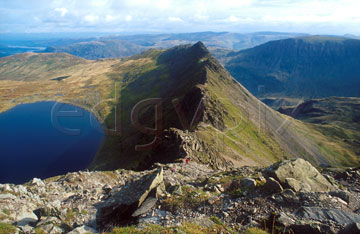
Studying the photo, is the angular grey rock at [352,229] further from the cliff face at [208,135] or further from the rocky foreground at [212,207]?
the cliff face at [208,135]

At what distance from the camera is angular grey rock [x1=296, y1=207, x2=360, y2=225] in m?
14.3

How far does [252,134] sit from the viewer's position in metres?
94.8

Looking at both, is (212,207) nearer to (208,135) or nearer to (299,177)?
(299,177)

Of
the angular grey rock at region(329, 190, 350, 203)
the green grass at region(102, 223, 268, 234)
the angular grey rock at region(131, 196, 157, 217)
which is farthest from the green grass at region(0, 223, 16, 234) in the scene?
the angular grey rock at region(329, 190, 350, 203)

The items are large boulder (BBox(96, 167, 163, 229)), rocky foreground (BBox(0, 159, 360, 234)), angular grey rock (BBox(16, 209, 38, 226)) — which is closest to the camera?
rocky foreground (BBox(0, 159, 360, 234))

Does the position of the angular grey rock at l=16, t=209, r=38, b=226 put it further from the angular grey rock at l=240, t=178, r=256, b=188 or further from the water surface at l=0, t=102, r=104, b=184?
the water surface at l=0, t=102, r=104, b=184

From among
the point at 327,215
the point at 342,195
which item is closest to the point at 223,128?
the point at 342,195

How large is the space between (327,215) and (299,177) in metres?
5.66

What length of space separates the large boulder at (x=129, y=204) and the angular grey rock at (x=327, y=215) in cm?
1117

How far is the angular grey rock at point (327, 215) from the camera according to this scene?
1430 cm

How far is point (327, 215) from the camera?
48.0 feet

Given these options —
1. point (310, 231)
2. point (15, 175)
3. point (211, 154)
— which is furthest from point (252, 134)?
point (15, 175)

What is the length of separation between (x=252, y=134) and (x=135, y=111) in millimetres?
75954

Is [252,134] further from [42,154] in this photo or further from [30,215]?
[42,154]
